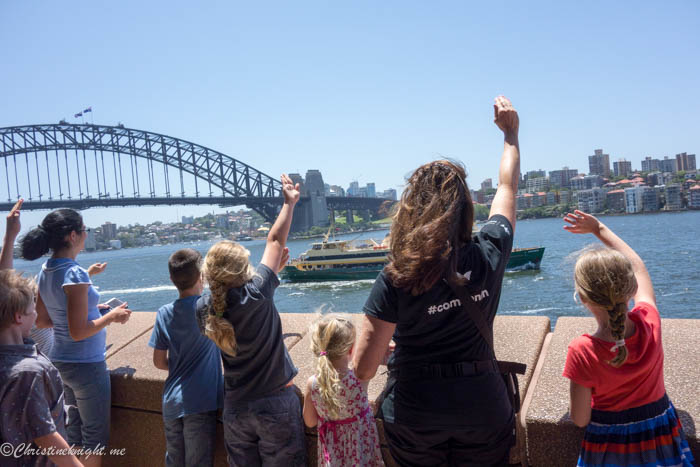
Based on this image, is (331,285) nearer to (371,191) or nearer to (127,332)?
(127,332)

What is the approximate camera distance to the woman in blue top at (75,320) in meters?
2.24

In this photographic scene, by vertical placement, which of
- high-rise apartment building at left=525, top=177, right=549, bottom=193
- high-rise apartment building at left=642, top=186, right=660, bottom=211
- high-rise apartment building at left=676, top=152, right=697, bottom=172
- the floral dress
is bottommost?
high-rise apartment building at left=642, top=186, right=660, bottom=211

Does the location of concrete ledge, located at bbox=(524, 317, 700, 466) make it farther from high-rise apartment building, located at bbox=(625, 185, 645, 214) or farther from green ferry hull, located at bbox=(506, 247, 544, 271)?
high-rise apartment building, located at bbox=(625, 185, 645, 214)

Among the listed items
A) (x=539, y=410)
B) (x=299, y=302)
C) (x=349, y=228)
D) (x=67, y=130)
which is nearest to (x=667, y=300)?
(x=299, y=302)

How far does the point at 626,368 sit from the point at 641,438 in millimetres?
198

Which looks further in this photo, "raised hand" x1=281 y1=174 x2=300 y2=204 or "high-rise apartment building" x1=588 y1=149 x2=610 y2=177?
"high-rise apartment building" x1=588 y1=149 x2=610 y2=177

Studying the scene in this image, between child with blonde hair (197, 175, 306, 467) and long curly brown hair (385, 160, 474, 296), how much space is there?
650mm

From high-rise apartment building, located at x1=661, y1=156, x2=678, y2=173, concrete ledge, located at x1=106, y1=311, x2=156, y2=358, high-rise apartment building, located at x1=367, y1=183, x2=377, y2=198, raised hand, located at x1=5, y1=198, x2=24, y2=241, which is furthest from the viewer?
high-rise apartment building, located at x1=661, y1=156, x2=678, y2=173

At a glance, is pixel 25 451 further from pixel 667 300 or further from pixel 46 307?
pixel 667 300

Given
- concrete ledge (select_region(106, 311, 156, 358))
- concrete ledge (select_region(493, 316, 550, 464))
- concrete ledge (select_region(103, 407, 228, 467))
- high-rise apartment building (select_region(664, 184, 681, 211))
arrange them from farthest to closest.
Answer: high-rise apartment building (select_region(664, 184, 681, 211)) → concrete ledge (select_region(106, 311, 156, 358)) → concrete ledge (select_region(103, 407, 228, 467)) → concrete ledge (select_region(493, 316, 550, 464))

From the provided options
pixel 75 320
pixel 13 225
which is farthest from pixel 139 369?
pixel 13 225

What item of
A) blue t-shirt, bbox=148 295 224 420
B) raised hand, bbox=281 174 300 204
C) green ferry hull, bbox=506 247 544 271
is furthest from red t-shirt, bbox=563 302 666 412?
green ferry hull, bbox=506 247 544 271

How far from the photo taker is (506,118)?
177cm

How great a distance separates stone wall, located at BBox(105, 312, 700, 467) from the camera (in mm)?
1669
